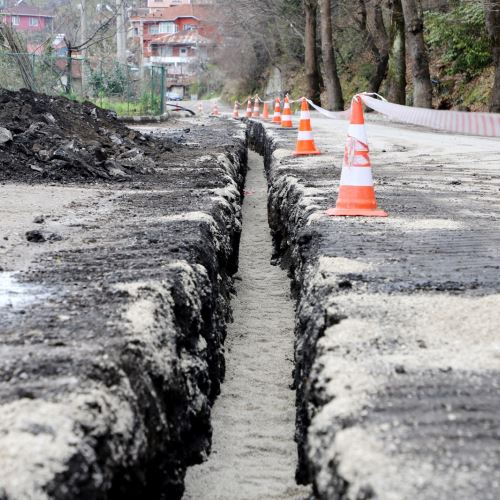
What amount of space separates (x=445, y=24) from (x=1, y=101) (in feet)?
58.6

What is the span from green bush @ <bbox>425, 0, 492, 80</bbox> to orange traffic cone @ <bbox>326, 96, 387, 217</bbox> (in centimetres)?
1845

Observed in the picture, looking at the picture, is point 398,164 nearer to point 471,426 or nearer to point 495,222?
point 495,222

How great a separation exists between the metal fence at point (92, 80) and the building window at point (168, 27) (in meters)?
70.4

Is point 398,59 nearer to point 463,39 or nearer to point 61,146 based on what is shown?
point 463,39

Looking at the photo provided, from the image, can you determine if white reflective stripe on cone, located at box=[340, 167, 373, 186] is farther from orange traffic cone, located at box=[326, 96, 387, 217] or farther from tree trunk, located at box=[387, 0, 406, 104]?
tree trunk, located at box=[387, 0, 406, 104]

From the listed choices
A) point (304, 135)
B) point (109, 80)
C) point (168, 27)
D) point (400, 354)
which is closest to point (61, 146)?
point (304, 135)

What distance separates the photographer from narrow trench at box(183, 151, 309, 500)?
106 inches

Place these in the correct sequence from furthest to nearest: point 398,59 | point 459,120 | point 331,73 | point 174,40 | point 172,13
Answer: point 172,13
point 174,40
point 331,73
point 398,59
point 459,120

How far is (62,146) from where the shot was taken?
7.59 metres

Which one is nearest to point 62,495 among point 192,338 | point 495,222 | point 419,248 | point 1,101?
point 192,338

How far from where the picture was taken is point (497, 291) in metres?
2.84

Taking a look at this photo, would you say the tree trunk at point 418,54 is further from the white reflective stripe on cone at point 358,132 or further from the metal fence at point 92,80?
the white reflective stripe on cone at point 358,132

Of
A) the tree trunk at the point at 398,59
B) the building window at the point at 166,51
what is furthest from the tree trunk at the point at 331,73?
the building window at the point at 166,51

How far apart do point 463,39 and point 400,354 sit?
23106mm
